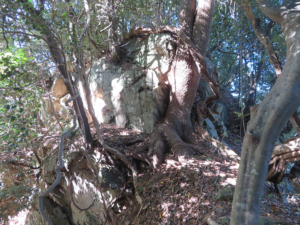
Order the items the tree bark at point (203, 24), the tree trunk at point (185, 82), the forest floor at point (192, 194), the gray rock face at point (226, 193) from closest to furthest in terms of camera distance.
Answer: the forest floor at point (192, 194)
the gray rock face at point (226, 193)
the tree trunk at point (185, 82)
the tree bark at point (203, 24)

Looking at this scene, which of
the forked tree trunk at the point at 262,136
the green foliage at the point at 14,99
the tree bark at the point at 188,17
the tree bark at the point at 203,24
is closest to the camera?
the forked tree trunk at the point at 262,136

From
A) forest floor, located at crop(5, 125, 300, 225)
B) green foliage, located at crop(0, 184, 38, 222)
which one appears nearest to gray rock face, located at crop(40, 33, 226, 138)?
forest floor, located at crop(5, 125, 300, 225)

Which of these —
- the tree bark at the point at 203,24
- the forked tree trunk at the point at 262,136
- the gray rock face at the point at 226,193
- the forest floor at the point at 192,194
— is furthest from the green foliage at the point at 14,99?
the tree bark at the point at 203,24

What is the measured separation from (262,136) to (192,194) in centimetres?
230

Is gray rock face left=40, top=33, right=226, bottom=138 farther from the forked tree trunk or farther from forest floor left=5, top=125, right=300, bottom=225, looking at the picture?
the forked tree trunk

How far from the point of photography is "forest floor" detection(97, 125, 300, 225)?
310 cm

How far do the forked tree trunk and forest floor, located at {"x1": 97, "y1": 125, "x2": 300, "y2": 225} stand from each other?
3.83ft

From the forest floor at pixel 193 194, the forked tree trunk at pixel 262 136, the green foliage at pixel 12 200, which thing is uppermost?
the forked tree trunk at pixel 262 136

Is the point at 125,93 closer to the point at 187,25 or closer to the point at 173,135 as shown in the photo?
the point at 173,135

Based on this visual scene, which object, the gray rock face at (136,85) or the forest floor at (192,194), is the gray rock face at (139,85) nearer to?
the gray rock face at (136,85)

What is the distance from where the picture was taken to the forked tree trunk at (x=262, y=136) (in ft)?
5.86

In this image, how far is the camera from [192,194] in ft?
12.1

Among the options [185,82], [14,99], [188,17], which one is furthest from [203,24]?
[14,99]

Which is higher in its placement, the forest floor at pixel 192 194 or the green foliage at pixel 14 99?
the green foliage at pixel 14 99
